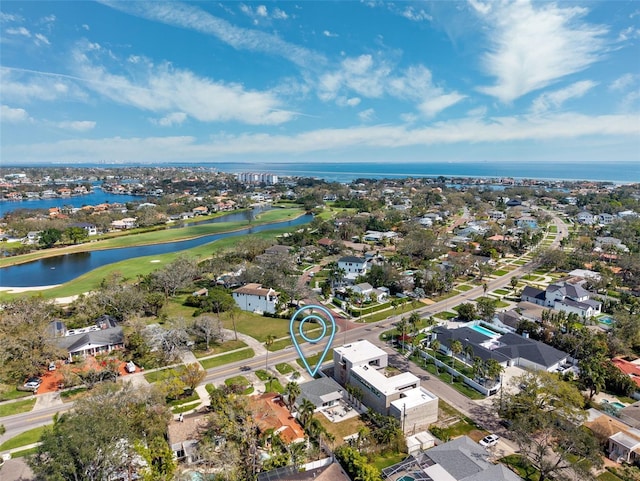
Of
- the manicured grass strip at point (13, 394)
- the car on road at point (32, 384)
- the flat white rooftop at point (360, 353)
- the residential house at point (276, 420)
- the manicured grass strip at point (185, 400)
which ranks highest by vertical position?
the flat white rooftop at point (360, 353)

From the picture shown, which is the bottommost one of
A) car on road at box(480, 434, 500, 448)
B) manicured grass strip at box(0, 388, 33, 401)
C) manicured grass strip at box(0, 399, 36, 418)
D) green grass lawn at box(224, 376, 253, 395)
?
manicured grass strip at box(0, 388, 33, 401)

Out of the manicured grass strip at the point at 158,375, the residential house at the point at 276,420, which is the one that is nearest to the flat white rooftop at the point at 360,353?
the residential house at the point at 276,420

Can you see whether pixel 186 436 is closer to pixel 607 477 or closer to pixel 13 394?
pixel 13 394

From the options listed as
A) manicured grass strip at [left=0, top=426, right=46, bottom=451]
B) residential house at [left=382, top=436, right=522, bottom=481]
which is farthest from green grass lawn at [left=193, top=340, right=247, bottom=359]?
residential house at [left=382, top=436, right=522, bottom=481]

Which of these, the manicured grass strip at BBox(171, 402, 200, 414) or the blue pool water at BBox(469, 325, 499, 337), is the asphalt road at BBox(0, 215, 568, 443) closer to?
the manicured grass strip at BBox(171, 402, 200, 414)

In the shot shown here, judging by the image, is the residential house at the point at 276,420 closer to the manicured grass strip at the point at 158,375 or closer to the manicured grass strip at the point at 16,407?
the manicured grass strip at the point at 158,375

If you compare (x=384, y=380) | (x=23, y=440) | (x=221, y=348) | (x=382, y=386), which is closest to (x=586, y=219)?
(x=384, y=380)
